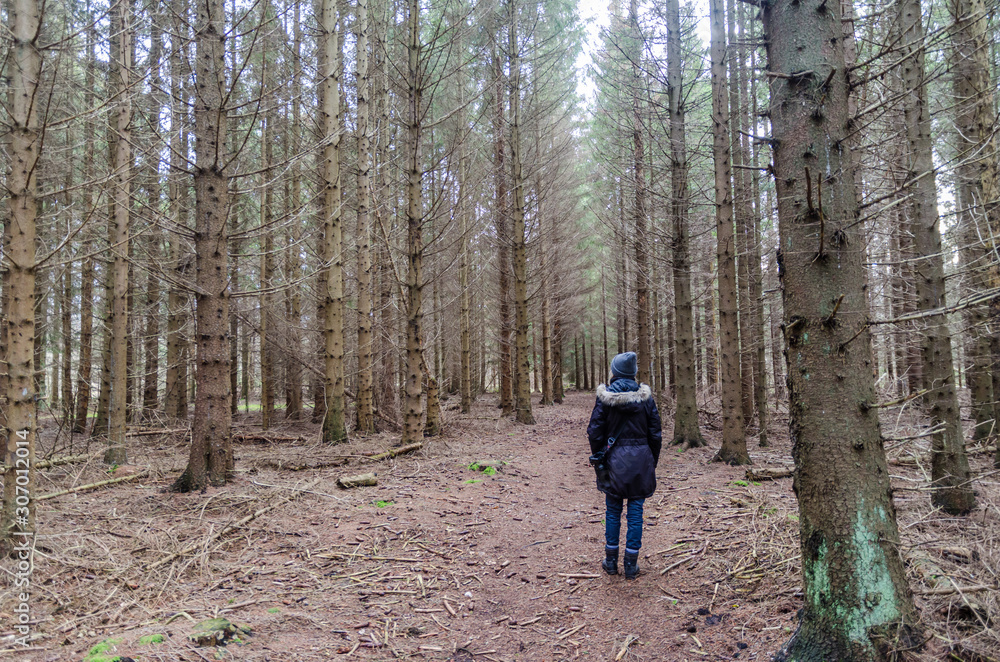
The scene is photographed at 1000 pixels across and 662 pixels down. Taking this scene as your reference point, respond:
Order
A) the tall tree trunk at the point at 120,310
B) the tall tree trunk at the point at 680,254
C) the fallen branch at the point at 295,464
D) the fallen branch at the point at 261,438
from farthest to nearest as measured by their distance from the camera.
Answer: the fallen branch at the point at 261,438 < the tall tree trunk at the point at 680,254 < the tall tree trunk at the point at 120,310 < the fallen branch at the point at 295,464

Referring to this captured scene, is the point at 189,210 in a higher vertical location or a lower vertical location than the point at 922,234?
higher

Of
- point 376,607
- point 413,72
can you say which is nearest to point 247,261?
point 413,72

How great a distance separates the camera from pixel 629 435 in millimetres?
4410

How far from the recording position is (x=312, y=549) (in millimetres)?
4637

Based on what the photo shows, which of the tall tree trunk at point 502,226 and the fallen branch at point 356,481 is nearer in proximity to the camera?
the fallen branch at point 356,481

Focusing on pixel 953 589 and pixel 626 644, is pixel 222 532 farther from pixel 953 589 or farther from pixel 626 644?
pixel 953 589

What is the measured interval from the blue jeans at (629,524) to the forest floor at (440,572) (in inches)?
11.4

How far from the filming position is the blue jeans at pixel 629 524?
13.8 ft

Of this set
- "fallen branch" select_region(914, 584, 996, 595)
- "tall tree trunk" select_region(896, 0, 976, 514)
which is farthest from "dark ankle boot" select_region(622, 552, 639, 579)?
"tall tree trunk" select_region(896, 0, 976, 514)

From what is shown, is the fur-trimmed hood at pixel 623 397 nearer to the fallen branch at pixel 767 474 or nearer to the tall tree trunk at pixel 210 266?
the fallen branch at pixel 767 474

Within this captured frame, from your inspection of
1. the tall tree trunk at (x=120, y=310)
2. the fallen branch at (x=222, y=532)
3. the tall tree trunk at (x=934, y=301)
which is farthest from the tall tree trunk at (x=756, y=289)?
the tall tree trunk at (x=120, y=310)

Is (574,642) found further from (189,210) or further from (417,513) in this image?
(189,210)

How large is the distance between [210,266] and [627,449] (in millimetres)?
5080

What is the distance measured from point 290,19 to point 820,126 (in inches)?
579
